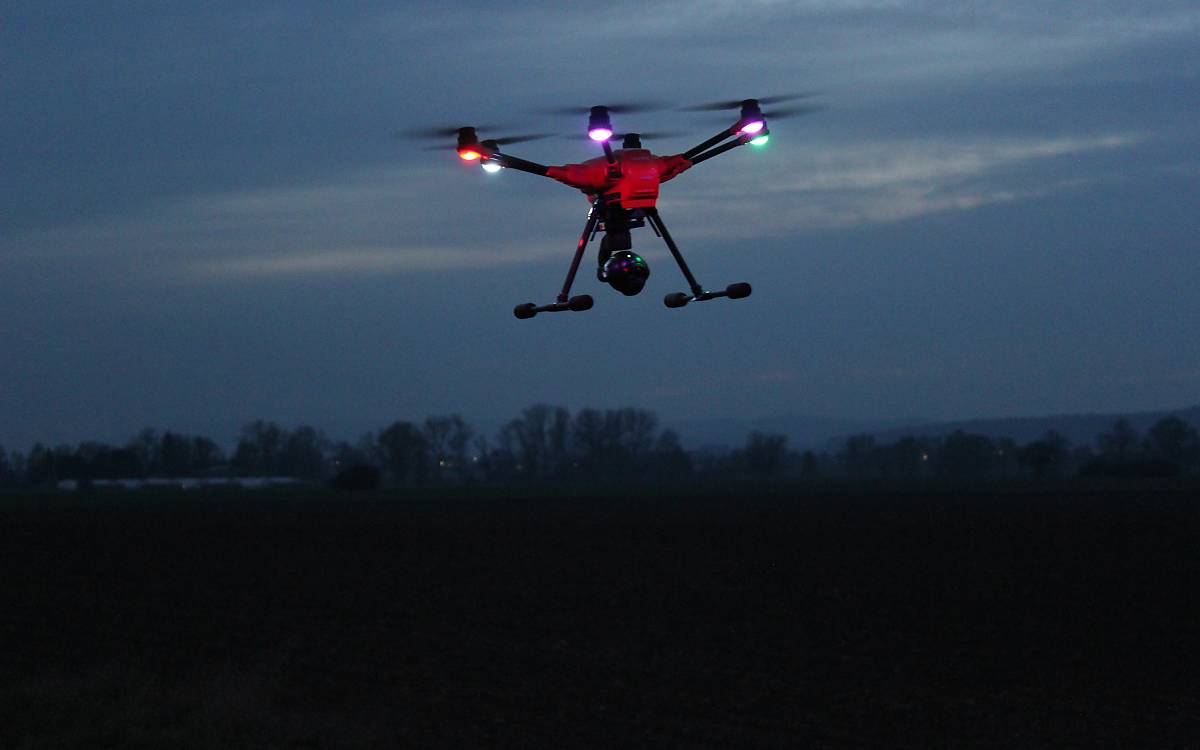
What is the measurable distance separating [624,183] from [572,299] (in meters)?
0.89

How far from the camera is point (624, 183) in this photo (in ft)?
31.4

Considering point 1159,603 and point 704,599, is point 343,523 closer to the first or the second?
point 704,599

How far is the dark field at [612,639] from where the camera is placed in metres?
19.6

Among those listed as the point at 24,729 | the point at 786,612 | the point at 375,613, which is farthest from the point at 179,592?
the point at 24,729

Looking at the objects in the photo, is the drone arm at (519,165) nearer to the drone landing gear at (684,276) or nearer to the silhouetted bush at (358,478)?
the drone landing gear at (684,276)

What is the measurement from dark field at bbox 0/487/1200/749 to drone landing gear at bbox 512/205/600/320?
9610 mm

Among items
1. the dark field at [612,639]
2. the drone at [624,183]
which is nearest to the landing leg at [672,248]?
the drone at [624,183]

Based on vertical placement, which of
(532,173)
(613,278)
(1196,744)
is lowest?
(1196,744)

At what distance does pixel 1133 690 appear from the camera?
22094mm

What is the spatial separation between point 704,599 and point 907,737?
12.6m

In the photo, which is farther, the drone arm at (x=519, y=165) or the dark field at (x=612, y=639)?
the dark field at (x=612, y=639)

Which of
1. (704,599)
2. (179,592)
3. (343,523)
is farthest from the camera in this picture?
(343,523)

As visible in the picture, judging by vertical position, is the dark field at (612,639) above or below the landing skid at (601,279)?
below

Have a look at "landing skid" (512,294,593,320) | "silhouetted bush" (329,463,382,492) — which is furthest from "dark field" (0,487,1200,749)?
"silhouetted bush" (329,463,382,492)
